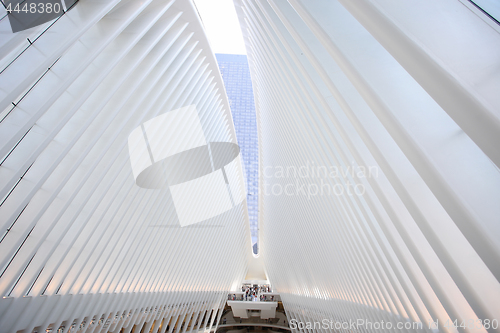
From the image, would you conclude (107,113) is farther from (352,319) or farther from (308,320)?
(308,320)

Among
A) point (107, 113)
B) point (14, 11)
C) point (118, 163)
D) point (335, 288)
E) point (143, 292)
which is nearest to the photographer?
point (14, 11)

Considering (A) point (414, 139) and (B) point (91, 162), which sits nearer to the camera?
(A) point (414, 139)

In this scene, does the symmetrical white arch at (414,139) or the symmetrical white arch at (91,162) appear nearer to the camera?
the symmetrical white arch at (414,139)

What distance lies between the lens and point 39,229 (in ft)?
21.8

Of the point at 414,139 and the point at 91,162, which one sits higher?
the point at 91,162

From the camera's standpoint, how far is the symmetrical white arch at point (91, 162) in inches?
197

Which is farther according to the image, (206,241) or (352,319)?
(206,241)

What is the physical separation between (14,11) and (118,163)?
5077mm

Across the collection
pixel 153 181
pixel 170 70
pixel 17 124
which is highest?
pixel 170 70

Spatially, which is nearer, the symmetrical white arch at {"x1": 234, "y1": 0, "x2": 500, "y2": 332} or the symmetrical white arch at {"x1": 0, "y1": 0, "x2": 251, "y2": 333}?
the symmetrical white arch at {"x1": 234, "y1": 0, "x2": 500, "y2": 332}

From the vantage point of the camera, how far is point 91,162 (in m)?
7.46

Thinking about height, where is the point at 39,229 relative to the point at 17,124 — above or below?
below

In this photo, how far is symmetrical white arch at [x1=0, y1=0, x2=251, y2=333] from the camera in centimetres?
501

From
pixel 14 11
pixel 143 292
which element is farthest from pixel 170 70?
pixel 143 292
